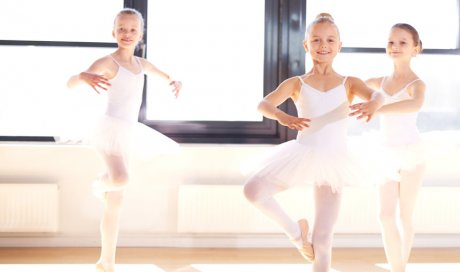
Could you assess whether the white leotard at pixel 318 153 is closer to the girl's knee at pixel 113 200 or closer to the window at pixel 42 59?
the girl's knee at pixel 113 200

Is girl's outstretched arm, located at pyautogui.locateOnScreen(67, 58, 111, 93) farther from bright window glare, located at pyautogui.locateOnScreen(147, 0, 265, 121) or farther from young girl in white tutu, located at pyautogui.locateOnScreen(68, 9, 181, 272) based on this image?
bright window glare, located at pyautogui.locateOnScreen(147, 0, 265, 121)

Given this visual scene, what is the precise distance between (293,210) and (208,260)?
58 cm

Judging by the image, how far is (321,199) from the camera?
7.00ft

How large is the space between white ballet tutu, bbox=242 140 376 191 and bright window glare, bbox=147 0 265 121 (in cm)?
131

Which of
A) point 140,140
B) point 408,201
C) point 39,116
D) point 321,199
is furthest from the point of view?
point 39,116

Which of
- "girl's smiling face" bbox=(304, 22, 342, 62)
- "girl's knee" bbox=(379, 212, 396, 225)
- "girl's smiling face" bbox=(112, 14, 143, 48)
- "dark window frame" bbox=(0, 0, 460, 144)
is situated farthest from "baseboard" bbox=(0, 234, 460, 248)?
"girl's smiling face" bbox=(304, 22, 342, 62)

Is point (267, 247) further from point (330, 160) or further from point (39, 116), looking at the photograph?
point (39, 116)

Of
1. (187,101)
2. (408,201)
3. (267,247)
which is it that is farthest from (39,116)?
(408,201)

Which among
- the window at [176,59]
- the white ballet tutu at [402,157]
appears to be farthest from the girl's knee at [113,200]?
the white ballet tutu at [402,157]

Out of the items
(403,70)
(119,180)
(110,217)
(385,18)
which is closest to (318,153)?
(403,70)

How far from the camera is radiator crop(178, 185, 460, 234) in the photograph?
3.15m

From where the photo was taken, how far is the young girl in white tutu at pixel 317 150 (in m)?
2.12

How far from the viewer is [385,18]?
3.53 metres

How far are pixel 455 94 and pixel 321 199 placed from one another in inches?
73.6
